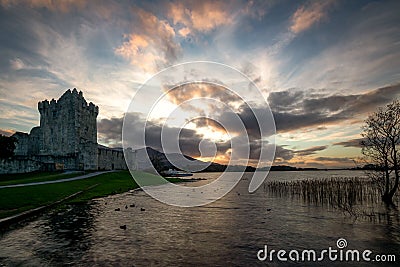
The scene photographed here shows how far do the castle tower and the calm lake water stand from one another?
6403 cm

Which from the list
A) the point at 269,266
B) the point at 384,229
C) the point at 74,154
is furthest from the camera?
the point at 74,154

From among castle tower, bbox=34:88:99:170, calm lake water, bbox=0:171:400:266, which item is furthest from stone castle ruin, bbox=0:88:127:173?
calm lake water, bbox=0:171:400:266

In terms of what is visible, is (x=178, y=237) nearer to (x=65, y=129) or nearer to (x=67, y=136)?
(x=67, y=136)

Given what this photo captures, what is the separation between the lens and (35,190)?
35625 mm

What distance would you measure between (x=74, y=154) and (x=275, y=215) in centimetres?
7334

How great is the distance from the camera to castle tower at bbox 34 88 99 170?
89562mm

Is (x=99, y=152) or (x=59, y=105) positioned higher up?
(x=59, y=105)

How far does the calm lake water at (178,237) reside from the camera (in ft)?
48.6

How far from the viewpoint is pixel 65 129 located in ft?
303

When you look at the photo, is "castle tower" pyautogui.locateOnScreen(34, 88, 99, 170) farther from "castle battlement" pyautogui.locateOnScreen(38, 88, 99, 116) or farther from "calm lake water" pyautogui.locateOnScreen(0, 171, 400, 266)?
"calm lake water" pyautogui.locateOnScreen(0, 171, 400, 266)

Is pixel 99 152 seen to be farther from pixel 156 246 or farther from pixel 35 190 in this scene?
pixel 156 246

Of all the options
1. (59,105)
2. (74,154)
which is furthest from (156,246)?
(59,105)

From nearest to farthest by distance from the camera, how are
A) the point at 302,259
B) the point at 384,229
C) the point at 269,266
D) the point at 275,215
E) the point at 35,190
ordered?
the point at 269,266 → the point at 302,259 → the point at 384,229 → the point at 275,215 → the point at 35,190

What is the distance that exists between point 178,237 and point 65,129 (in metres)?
84.9
